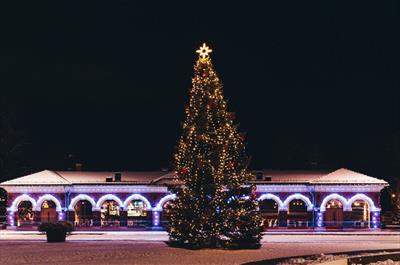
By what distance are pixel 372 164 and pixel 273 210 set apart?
26.7m

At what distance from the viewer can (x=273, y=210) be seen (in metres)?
53.8

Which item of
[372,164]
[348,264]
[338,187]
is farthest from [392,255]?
[372,164]

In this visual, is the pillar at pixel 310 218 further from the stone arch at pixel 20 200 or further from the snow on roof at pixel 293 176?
the stone arch at pixel 20 200

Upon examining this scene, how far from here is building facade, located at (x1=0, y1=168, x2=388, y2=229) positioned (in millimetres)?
49562

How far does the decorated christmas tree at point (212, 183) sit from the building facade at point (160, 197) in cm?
1959

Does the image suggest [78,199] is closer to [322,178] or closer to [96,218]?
[96,218]

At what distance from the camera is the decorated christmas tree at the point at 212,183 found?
29562mm

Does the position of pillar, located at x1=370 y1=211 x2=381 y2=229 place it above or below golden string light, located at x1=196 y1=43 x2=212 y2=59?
below

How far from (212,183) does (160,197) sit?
21.7m

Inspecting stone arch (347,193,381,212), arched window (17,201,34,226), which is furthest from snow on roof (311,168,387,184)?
arched window (17,201,34,226)

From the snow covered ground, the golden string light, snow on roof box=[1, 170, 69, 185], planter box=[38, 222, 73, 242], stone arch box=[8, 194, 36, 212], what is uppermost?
the golden string light

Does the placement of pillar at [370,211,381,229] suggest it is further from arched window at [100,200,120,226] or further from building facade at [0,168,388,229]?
arched window at [100,200,120,226]

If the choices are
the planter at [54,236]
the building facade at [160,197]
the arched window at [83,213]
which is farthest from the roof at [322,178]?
the planter at [54,236]

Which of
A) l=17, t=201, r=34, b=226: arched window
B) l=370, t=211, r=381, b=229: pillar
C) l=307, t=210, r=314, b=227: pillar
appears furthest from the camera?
l=17, t=201, r=34, b=226: arched window
